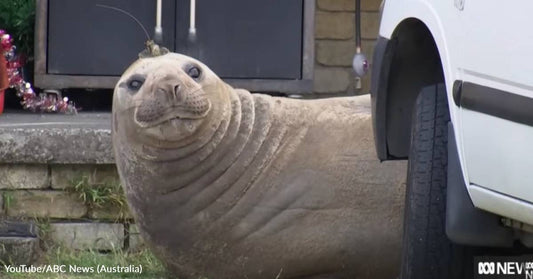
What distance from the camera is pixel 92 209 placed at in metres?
5.67

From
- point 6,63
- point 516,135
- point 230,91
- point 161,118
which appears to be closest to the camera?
point 516,135

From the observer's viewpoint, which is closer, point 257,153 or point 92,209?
point 257,153

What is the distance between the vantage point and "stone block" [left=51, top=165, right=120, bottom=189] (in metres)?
5.64

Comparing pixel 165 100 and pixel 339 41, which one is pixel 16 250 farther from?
pixel 339 41

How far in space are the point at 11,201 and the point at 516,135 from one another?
3097 millimetres

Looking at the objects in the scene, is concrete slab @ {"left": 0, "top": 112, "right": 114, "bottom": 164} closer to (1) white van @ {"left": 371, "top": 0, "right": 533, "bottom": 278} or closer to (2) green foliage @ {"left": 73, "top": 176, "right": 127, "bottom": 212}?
(2) green foliage @ {"left": 73, "top": 176, "right": 127, "bottom": 212}

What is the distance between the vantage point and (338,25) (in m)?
7.29

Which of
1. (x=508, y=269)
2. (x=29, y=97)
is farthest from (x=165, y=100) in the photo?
(x=29, y=97)

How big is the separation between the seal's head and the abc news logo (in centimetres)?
135

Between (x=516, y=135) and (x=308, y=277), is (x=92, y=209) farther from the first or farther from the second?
(x=516, y=135)

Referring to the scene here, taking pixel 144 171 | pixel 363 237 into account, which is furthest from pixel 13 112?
pixel 363 237

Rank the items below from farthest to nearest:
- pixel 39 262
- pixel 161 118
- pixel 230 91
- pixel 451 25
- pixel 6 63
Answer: pixel 6 63, pixel 39 262, pixel 230 91, pixel 161 118, pixel 451 25

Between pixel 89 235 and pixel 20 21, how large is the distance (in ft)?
4.93

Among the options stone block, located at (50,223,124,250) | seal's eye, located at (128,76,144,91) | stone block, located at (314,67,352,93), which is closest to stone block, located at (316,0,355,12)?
stone block, located at (314,67,352,93)
